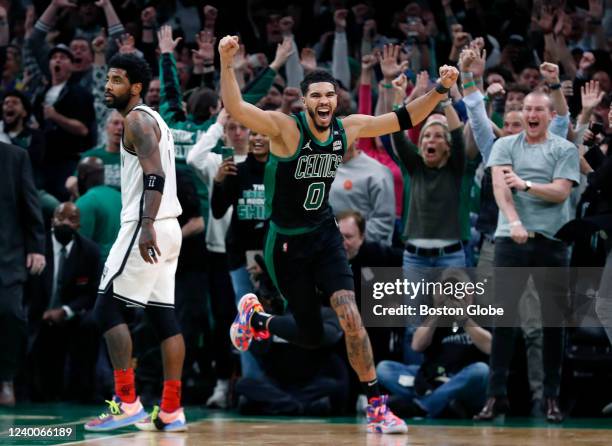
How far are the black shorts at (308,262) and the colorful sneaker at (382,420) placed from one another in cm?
79

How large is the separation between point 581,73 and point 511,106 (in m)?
1.43

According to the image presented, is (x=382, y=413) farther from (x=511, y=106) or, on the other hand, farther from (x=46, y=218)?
(x=46, y=218)

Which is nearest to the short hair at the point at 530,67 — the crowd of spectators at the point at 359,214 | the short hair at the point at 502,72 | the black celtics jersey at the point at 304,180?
the crowd of spectators at the point at 359,214

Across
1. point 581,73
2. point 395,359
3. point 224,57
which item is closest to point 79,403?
point 395,359

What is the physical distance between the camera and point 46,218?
11430 mm

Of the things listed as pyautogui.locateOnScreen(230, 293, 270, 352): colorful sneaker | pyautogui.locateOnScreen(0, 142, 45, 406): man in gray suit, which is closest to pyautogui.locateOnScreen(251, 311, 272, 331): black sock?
pyautogui.locateOnScreen(230, 293, 270, 352): colorful sneaker

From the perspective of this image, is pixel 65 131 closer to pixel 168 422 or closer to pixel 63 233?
pixel 63 233

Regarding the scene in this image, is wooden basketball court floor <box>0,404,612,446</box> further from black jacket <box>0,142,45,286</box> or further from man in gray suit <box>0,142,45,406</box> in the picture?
black jacket <box>0,142,45,286</box>

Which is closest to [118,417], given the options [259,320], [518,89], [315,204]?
[259,320]

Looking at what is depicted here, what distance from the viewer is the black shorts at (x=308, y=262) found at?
25.6 ft

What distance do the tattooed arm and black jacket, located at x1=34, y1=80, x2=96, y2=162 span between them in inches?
196

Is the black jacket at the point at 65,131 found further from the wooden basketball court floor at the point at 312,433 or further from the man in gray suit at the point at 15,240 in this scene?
the wooden basketball court floor at the point at 312,433

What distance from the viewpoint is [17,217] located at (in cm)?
985

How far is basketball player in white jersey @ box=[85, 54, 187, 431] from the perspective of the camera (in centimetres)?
752
